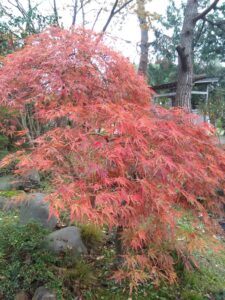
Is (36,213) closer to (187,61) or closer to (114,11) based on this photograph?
(187,61)

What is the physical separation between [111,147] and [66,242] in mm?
1538

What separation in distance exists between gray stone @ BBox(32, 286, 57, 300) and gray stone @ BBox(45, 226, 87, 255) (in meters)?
0.48

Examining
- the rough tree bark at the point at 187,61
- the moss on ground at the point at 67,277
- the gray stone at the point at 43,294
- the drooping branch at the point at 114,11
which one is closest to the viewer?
the gray stone at the point at 43,294

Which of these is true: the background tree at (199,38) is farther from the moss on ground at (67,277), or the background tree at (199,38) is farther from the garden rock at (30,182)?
the moss on ground at (67,277)

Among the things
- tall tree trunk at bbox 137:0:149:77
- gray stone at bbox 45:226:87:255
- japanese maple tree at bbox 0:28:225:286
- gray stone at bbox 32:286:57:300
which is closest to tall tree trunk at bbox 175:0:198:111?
tall tree trunk at bbox 137:0:149:77

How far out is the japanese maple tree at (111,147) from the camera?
7.26ft

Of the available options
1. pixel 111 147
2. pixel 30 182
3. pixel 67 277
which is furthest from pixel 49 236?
pixel 30 182

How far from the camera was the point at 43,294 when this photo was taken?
2.72m

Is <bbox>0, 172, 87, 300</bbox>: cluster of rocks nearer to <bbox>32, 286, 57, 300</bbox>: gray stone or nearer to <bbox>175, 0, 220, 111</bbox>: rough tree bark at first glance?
<bbox>32, 286, 57, 300</bbox>: gray stone

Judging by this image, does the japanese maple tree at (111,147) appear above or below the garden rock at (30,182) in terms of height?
above

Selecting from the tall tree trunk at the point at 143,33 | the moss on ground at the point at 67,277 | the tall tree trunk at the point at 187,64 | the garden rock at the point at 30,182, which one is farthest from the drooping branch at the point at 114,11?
the moss on ground at the point at 67,277

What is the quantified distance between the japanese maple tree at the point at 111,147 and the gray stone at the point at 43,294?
62 centimetres

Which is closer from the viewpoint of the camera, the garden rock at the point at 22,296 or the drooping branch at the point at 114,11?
the garden rock at the point at 22,296

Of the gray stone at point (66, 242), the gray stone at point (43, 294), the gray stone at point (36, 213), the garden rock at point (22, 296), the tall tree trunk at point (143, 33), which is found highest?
the tall tree trunk at point (143, 33)
